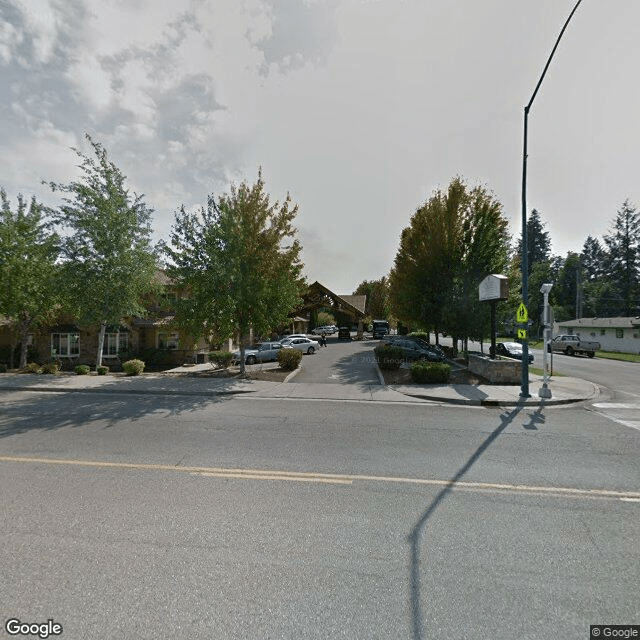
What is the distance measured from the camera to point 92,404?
34.4 ft

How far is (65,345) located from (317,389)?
64.3 feet

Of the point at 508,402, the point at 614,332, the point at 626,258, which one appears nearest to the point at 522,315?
the point at 508,402

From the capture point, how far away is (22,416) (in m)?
8.88

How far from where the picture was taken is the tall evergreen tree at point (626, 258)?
189 ft

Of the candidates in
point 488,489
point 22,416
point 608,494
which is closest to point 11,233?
point 22,416

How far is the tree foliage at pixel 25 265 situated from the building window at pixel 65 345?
10.4ft

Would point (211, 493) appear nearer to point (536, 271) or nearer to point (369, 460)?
point (369, 460)

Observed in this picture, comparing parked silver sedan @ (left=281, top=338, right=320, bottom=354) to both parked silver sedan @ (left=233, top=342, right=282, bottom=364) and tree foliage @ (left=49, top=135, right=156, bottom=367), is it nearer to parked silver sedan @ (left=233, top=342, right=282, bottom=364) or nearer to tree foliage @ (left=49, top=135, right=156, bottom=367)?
parked silver sedan @ (left=233, top=342, right=282, bottom=364)

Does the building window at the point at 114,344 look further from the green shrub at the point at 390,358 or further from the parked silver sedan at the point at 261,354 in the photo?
the green shrub at the point at 390,358

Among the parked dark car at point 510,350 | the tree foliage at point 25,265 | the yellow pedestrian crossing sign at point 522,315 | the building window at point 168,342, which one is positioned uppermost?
the tree foliage at point 25,265

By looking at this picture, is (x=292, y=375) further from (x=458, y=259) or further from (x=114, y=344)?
(x=114, y=344)

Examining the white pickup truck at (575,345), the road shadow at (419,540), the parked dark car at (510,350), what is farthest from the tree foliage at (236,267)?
the white pickup truck at (575,345)

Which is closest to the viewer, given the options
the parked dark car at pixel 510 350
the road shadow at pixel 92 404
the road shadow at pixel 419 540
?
the road shadow at pixel 419 540

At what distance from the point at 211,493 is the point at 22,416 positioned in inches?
297
